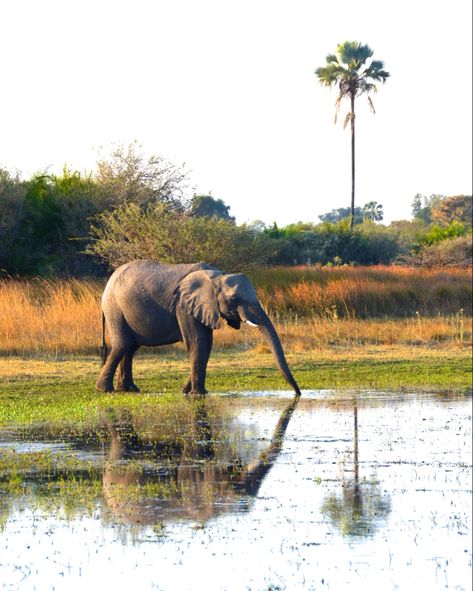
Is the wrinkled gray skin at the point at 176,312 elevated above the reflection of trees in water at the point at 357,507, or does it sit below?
above

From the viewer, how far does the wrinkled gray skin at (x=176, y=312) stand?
1658cm

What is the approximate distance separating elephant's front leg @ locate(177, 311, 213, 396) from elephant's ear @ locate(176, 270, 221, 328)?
138mm

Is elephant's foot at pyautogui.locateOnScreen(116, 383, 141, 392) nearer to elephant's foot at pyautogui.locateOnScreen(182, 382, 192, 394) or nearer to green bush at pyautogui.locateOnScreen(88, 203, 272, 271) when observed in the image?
elephant's foot at pyautogui.locateOnScreen(182, 382, 192, 394)

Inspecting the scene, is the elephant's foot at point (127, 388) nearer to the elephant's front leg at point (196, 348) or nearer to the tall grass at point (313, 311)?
the elephant's front leg at point (196, 348)

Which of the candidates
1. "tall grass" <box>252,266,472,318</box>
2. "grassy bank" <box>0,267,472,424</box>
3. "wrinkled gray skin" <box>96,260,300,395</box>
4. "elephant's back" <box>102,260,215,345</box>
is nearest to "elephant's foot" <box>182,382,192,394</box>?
"wrinkled gray skin" <box>96,260,300,395</box>

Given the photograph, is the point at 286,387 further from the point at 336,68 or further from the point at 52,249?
the point at 336,68

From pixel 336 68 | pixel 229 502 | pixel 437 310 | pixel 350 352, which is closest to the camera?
pixel 229 502

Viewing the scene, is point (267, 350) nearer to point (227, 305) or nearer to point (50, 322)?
point (50, 322)

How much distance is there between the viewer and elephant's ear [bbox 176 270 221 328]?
1661 centimetres

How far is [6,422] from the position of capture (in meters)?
13.6

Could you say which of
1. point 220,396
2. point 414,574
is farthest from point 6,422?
point 414,574

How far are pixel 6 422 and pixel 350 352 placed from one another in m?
10.1

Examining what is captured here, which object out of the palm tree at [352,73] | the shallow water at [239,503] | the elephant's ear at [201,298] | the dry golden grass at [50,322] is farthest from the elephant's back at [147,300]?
the palm tree at [352,73]

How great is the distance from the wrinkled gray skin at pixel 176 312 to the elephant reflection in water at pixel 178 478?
363cm
